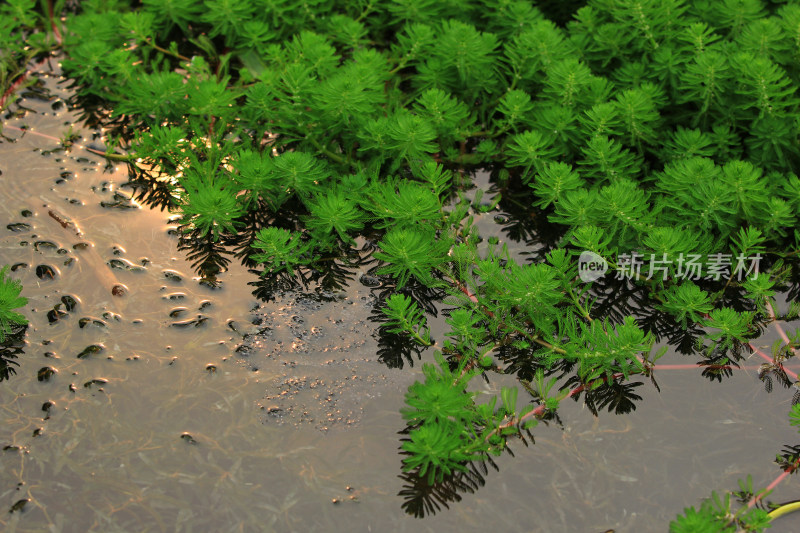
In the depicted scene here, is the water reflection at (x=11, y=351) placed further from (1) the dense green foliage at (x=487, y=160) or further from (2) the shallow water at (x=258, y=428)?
(1) the dense green foliage at (x=487, y=160)

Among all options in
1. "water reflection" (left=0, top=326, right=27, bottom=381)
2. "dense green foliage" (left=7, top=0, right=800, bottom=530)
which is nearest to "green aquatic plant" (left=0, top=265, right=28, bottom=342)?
"water reflection" (left=0, top=326, right=27, bottom=381)

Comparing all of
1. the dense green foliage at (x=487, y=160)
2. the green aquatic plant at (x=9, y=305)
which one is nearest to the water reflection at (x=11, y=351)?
the green aquatic plant at (x=9, y=305)

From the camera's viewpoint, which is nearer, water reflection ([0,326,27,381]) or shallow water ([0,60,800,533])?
shallow water ([0,60,800,533])

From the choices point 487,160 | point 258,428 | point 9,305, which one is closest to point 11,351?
point 9,305

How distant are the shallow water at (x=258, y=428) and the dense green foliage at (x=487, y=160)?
0.12 m

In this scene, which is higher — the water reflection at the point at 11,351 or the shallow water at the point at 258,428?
the shallow water at the point at 258,428

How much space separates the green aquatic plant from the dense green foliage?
0.60 meters

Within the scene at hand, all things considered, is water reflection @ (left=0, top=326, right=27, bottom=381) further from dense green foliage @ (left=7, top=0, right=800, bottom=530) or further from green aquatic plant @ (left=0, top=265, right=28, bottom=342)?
dense green foliage @ (left=7, top=0, right=800, bottom=530)

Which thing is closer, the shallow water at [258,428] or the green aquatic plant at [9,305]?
the shallow water at [258,428]

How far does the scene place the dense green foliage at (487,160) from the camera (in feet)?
8.70

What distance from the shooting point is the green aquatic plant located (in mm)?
2611

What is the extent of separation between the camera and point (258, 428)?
250cm

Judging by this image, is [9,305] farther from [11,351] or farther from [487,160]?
[487,160]

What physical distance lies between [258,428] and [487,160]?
4.69 ft
